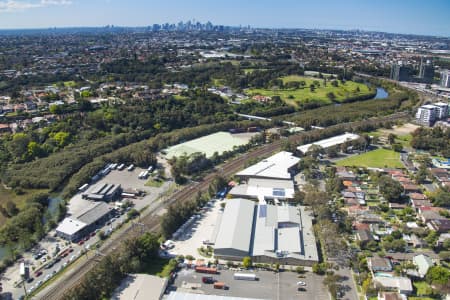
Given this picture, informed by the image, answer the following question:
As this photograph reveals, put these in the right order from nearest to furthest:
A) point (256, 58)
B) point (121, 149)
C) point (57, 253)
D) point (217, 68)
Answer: point (57, 253)
point (121, 149)
point (217, 68)
point (256, 58)

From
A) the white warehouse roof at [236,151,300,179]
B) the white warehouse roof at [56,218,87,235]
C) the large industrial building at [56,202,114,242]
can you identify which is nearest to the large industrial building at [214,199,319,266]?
the white warehouse roof at [236,151,300,179]

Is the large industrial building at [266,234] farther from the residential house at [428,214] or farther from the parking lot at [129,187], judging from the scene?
the residential house at [428,214]

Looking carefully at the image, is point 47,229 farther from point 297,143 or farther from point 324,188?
point 297,143

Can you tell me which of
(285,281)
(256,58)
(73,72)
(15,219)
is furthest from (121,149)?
(256,58)

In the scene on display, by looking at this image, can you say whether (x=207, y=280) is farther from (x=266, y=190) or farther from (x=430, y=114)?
(x=430, y=114)

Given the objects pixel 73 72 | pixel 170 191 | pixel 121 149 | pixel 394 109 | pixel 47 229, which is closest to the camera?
pixel 47 229

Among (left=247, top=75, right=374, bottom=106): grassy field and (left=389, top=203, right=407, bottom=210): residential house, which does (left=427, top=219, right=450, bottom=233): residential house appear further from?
(left=247, top=75, right=374, bottom=106): grassy field

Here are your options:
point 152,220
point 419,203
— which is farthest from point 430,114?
point 152,220
